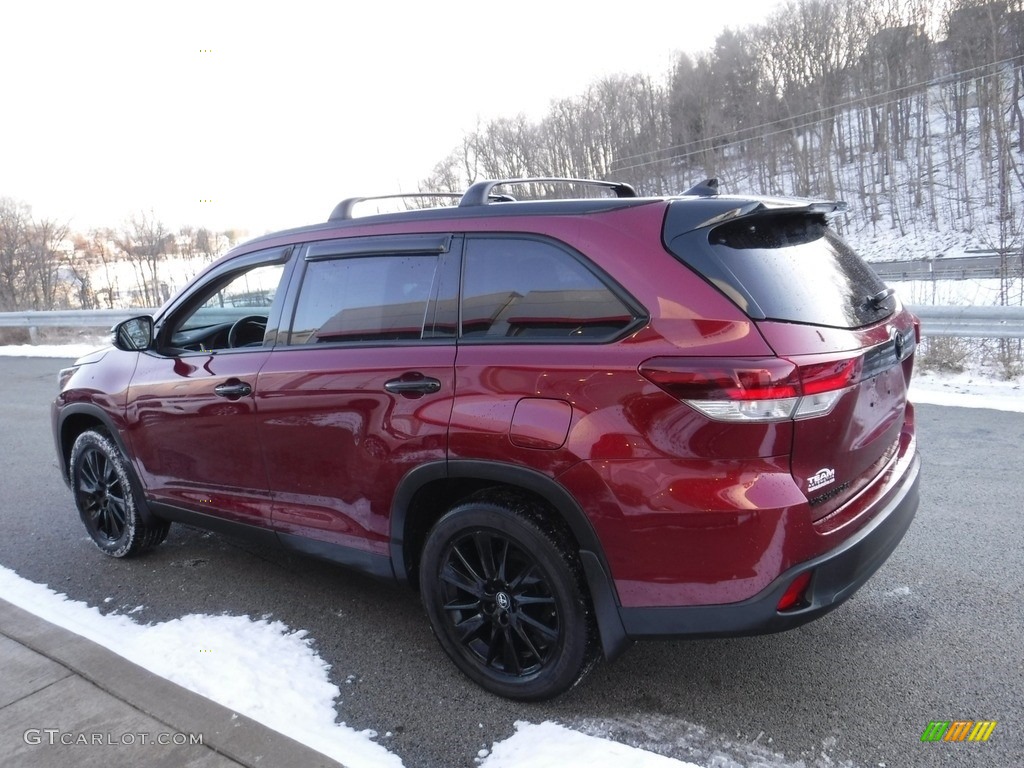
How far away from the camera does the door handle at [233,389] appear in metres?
3.58

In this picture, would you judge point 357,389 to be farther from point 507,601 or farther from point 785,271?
point 785,271

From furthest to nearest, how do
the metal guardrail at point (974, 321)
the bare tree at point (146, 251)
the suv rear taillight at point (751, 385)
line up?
the bare tree at point (146, 251) → the metal guardrail at point (974, 321) → the suv rear taillight at point (751, 385)

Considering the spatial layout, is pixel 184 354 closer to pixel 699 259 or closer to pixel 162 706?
pixel 162 706

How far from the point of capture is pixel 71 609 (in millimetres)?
3895

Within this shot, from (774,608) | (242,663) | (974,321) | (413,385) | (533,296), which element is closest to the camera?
(774,608)

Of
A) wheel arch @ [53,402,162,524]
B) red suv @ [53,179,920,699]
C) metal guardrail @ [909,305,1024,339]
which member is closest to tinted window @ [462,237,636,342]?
red suv @ [53,179,920,699]

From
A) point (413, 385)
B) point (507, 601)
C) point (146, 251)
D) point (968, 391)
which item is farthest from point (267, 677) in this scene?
point (146, 251)

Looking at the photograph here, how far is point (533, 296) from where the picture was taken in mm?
2797

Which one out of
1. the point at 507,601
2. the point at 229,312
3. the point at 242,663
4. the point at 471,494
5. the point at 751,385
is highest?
the point at 229,312

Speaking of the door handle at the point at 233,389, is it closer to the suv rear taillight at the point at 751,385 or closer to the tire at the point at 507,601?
the tire at the point at 507,601

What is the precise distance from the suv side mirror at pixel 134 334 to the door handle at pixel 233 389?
0.83 metres

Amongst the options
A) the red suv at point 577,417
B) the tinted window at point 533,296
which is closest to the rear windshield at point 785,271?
the red suv at point 577,417

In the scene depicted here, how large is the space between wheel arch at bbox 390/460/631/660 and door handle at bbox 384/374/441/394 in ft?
0.94

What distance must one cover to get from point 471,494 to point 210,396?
5.26 feet
